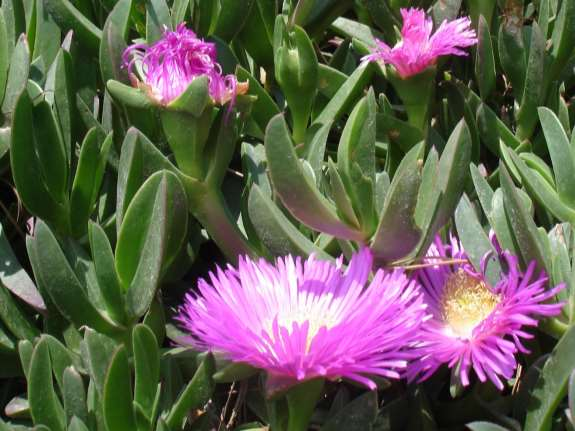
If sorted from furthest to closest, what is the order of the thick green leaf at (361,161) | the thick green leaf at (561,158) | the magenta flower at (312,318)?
1. the thick green leaf at (561,158)
2. the thick green leaf at (361,161)
3. the magenta flower at (312,318)

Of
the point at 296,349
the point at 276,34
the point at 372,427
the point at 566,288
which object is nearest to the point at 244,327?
the point at 296,349

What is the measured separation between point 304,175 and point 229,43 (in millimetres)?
322

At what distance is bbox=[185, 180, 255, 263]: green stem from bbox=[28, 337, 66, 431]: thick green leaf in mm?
178

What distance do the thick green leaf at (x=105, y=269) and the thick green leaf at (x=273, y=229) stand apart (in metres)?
0.11

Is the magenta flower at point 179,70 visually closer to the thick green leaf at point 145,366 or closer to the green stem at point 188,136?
the green stem at point 188,136

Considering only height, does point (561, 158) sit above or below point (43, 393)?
above

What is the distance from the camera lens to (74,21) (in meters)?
0.86

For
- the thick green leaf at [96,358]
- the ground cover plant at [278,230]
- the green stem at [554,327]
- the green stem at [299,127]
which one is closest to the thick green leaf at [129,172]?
the ground cover plant at [278,230]

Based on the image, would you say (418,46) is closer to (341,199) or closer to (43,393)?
(341,199)

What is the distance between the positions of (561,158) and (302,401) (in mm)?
332

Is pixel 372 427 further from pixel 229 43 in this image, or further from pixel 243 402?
pixel 229 43

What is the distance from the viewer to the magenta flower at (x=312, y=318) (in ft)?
1.83

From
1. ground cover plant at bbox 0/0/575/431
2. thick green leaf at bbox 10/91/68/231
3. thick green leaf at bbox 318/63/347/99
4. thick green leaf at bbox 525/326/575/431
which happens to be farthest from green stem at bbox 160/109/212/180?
thick green leaf at bbox 525/326/575/431

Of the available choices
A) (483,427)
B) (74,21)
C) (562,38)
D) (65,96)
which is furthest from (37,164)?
(562,38)
